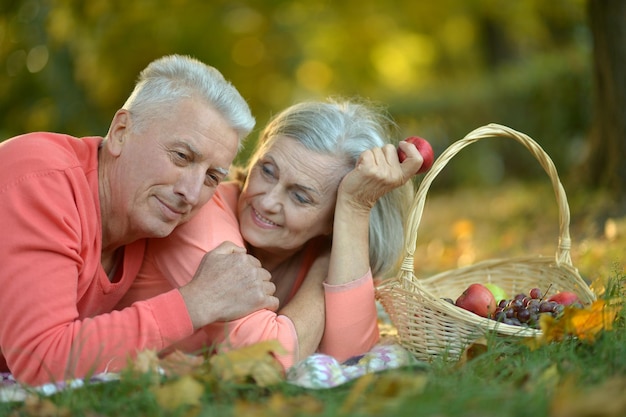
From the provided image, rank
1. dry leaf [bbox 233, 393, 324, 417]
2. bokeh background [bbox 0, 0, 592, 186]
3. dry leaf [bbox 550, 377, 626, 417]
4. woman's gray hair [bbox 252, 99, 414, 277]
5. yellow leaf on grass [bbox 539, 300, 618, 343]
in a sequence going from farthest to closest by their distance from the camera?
bokeh background [bbox 0, 0, 592, 186], woman's gray hair [bbox 252, 99, 414, 277], yellow leaf on grass [bbox 539, 300, 618, 343], dry leaf [bbox 233, 393, 324, 417], dry leaf [bbox 550, 377, 626, 417]

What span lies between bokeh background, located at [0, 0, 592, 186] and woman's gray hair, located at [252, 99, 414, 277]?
423 centimetres

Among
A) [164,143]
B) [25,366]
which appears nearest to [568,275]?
[164,143]

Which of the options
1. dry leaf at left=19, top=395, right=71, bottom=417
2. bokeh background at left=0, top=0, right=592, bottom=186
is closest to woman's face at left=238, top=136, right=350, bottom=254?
dry leaf at left=19, top=395, right=71, bottom=417

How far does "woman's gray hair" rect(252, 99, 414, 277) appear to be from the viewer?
12.2 ft

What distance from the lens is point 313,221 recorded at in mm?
3666

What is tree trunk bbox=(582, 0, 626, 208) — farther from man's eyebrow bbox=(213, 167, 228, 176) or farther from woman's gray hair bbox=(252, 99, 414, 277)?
man's eyebrow bbox=(213, 167, 228, 176)

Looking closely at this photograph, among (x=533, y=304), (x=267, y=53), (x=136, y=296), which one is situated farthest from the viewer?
(x=267, y=53)

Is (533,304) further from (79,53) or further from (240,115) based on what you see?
(79,53)

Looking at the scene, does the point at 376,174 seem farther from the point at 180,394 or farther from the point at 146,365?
the point at 180,394

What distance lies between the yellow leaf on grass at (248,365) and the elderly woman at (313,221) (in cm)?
55

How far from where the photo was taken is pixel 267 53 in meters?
17.7

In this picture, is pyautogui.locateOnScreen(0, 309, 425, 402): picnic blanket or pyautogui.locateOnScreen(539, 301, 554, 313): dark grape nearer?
pyautogui.locateOnScreen(0, 309, 425, 402): picnic blanket

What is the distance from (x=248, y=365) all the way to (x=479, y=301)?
1.27 meters

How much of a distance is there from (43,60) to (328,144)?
9.49m
